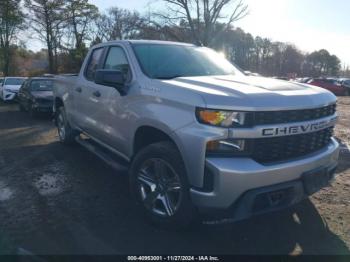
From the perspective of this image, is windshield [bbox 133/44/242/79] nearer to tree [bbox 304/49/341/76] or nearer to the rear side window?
the rear side window

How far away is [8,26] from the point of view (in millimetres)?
37750

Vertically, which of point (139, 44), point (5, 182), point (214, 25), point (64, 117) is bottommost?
point (5, 182)

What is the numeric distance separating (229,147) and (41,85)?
11.6 metres

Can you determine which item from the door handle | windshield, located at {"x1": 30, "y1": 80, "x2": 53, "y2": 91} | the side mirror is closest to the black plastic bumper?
the side mirror

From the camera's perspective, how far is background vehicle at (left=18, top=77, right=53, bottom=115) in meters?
12.1

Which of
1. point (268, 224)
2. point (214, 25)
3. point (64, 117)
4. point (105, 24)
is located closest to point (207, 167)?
point (268, 224)

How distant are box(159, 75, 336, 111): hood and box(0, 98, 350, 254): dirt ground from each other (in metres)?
1.24

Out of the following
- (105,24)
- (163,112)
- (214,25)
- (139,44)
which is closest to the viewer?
(163,112)

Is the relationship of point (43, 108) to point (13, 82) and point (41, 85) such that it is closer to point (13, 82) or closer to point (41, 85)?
point (41, 85)

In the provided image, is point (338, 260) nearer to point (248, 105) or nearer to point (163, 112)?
point (248, 105)

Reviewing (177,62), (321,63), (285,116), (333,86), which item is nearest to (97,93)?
(177,62)

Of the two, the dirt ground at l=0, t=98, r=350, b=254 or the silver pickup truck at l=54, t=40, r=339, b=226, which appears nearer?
the silver pickup truck at l=54, t=40, r=339, b=226

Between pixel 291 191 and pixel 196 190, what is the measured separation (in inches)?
34.6

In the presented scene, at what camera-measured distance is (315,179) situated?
11.5 feet
